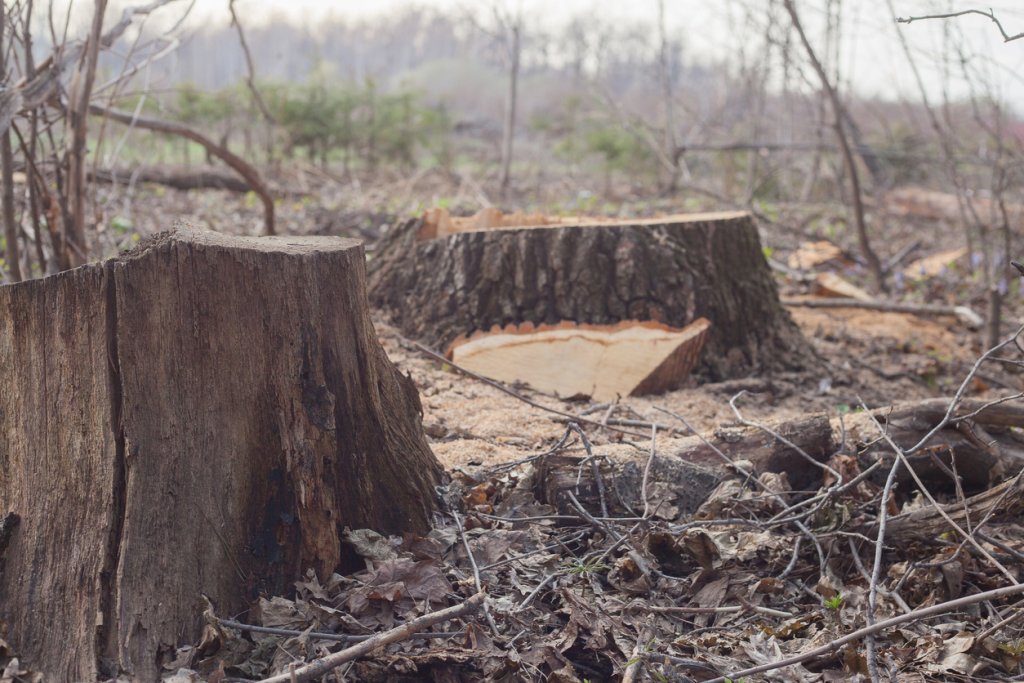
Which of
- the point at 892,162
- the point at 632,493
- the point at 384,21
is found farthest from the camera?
the point at 384,21

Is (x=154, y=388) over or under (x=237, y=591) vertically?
over

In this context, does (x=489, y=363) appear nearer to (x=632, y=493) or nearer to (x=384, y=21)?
(x=632, y=493)

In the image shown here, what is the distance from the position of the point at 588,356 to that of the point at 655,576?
1733 millimetres

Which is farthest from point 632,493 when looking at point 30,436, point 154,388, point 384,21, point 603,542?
point 384,21

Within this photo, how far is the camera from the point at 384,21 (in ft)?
170

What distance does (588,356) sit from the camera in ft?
12.9

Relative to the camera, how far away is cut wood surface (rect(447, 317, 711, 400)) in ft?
12.7

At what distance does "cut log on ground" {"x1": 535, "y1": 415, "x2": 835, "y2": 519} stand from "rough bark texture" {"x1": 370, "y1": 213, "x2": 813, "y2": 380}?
146 centimetres

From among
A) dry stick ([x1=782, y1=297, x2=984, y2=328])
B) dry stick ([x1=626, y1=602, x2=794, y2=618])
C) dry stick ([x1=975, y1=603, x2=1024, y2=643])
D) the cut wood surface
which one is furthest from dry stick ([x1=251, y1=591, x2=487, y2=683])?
dry stick ([x1=782, y1=297, x2=984, y2=328])

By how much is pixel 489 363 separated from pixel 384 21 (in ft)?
171

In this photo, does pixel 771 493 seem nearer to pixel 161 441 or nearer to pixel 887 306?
pixel 161 441

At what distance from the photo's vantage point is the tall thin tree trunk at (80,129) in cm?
304

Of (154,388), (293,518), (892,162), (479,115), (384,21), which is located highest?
(384,21)

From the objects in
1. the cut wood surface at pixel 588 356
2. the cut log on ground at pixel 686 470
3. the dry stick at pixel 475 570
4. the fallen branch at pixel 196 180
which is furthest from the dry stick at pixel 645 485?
the fallen branch at pixel 196 180
